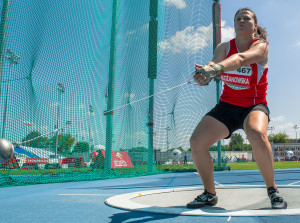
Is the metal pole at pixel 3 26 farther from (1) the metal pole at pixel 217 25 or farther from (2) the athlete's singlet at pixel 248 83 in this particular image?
(1) the metal pole at pixel 217 25

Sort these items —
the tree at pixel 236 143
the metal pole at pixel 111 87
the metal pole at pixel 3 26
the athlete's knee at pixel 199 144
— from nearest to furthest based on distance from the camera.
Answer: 1. the athlete's knee at pixel 199 144
2. the metal pole at pixel 3 26
3. the metal pole at pixel 111 87
4. the tree at pixel 236 143

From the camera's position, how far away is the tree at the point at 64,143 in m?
7.16

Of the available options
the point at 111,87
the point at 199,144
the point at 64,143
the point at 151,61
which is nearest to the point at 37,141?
the point at 64,143

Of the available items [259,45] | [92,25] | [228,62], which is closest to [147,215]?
[228,62]

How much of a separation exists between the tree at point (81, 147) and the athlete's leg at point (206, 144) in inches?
216

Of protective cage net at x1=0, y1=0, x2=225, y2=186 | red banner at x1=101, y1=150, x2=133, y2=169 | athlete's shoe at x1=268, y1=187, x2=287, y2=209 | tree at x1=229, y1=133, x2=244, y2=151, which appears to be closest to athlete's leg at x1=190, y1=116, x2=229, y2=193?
athlete's shoe at x1=268, y1=187, x2=287, y2=209

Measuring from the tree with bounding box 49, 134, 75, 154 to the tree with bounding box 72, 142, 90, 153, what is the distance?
0.16 metres

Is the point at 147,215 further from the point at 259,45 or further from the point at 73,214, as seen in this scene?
the point at 259,45

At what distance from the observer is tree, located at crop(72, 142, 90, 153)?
7483mm

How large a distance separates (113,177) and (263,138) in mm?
5810

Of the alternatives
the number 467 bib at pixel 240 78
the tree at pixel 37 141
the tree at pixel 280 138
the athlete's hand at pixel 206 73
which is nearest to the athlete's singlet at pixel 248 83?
the number 467 bib at pixel 240 78

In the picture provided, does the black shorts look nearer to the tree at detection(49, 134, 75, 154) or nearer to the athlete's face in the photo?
the athlete's face

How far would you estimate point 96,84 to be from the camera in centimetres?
722

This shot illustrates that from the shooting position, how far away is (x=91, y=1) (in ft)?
23.0
